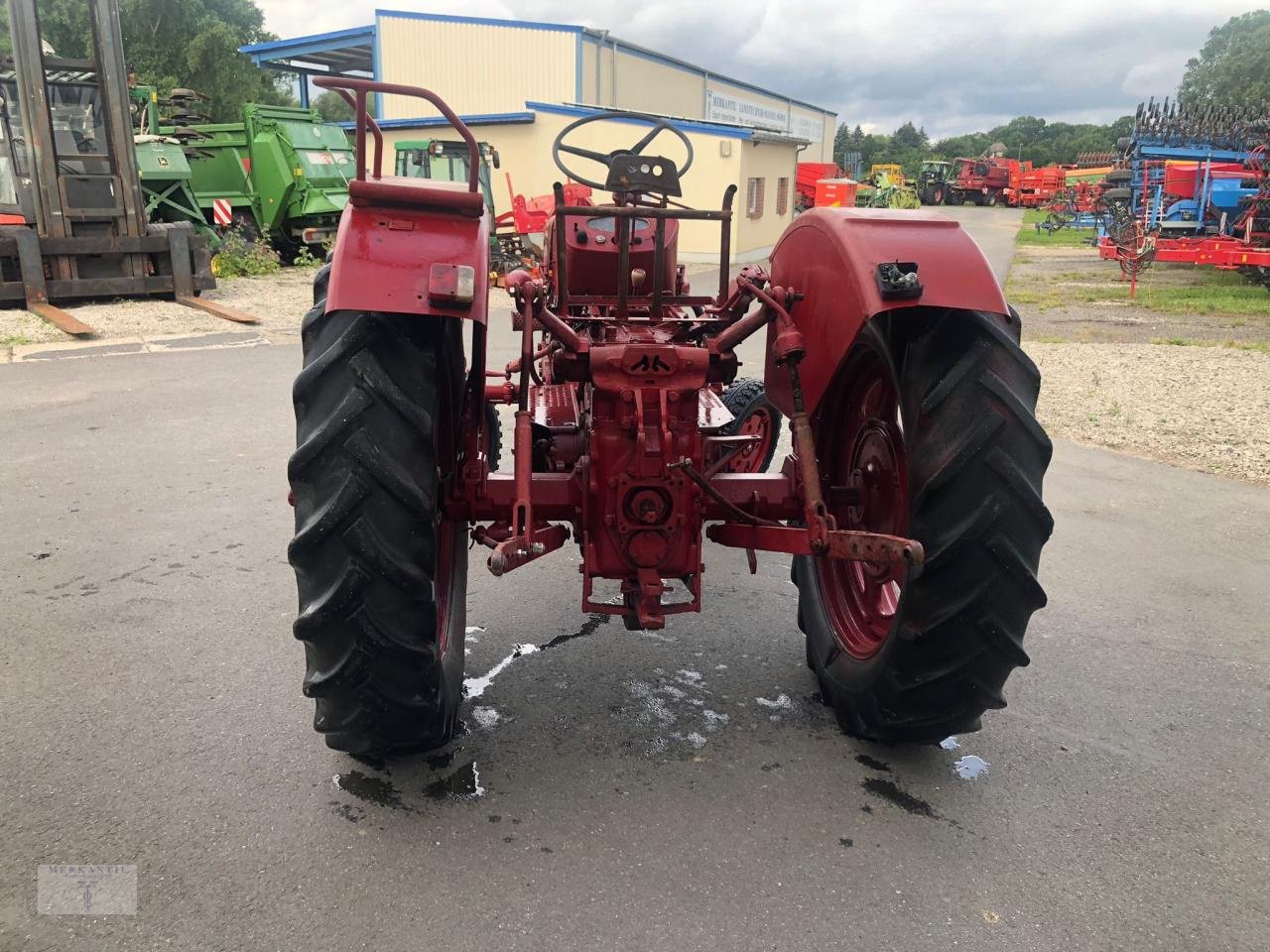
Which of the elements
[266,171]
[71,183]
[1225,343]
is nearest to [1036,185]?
[1225,343]

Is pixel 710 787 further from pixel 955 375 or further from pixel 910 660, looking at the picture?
pixel 955 375

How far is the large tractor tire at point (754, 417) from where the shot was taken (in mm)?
4820

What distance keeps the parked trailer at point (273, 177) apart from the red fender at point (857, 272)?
15.0 meters

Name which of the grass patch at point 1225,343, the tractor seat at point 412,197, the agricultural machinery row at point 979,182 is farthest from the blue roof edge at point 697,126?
the agricultural machinery row at point 979,182

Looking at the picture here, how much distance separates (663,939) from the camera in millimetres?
2170

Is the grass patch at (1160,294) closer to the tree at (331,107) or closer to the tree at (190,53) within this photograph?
the tree at (190,53)

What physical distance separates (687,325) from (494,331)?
850 centimetres

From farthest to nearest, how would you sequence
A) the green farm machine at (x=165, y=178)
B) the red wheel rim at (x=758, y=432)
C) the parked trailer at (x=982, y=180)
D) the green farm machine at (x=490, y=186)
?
the parked trailer at (x=982, y=180) → the green farm machine at (x=490, y=186) → the green farm machine at (x=165, y=178) → the red wheel rim at (x=758, y=432)

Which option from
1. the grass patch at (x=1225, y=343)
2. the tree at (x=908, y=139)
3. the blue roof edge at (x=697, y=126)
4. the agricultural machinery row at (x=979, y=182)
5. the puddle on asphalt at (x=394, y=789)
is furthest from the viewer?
the tree at (x=908, y=139)

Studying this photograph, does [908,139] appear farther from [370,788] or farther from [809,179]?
[370,788]

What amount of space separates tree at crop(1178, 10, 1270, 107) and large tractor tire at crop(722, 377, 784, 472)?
5341 centimetres

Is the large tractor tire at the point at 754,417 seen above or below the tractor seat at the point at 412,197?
below

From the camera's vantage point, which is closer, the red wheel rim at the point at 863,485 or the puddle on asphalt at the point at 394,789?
the puddle on asphalt at the point at 394,789

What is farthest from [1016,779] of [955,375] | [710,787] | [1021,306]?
[1021,306]
